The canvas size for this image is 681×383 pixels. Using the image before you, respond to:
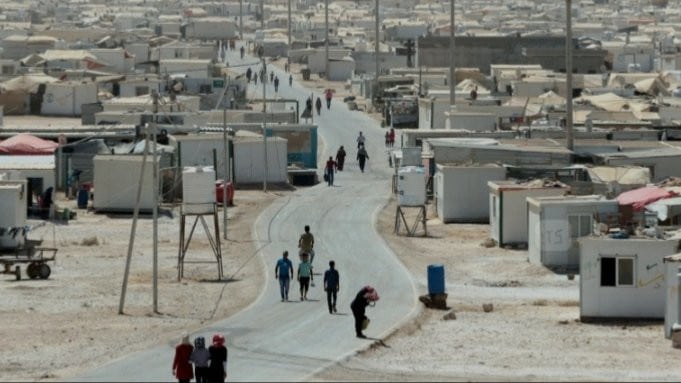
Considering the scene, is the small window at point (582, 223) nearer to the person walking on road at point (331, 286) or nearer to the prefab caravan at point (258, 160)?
the person walking on road at point (331, 286)

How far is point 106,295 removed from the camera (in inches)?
1345

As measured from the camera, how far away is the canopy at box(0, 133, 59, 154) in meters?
50.3

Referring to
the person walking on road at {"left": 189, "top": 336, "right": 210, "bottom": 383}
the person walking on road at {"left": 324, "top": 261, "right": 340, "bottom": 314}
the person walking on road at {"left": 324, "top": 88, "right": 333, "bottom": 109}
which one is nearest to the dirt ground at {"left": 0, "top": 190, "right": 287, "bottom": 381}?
the person walking on road at {"left": 324, "top": 261, "right": 340, "bottom": 314}

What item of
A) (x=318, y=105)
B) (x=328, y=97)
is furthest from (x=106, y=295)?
(x=328, y=97)

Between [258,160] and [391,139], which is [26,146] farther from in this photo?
[391,139]

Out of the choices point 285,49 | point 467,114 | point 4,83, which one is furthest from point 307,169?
point 285,49

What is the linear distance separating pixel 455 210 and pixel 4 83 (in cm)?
3582

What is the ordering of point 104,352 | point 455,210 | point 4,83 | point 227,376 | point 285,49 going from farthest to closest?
point 285,49
point 4,83
point 455,210
point 104,352
point 227,376

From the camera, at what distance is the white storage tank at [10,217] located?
39.0m

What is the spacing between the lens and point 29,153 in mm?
50500

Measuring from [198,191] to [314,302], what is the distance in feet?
20.7

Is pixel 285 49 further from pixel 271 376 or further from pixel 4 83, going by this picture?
pixel 271 376

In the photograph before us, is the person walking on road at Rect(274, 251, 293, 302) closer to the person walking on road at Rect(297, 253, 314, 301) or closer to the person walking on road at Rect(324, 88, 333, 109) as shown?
the person walking on road at Rect(297, 253, 314, 301)

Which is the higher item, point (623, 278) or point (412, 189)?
point (412, 189)
